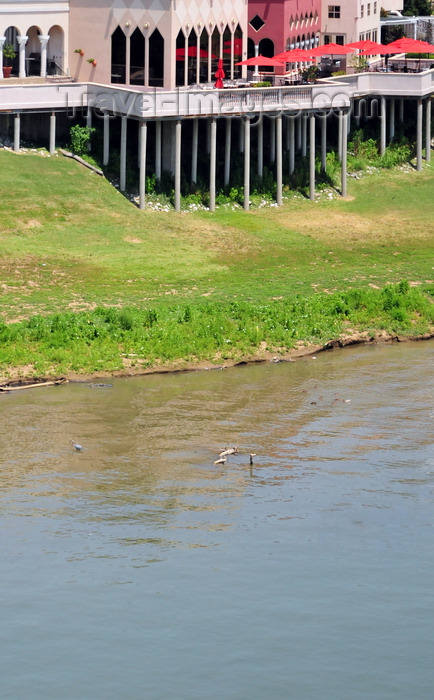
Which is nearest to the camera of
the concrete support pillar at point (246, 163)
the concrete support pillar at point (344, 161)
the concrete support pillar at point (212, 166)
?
the concrete support pillar at point (212, 166)

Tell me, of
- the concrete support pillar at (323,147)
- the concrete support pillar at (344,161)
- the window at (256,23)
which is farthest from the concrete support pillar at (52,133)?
the window at (256,23)

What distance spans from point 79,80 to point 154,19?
11.8 feet

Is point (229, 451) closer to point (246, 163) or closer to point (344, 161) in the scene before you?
point (246, 163)

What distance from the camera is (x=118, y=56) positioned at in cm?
4962

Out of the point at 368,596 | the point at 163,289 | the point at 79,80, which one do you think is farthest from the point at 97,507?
the point at 79,80

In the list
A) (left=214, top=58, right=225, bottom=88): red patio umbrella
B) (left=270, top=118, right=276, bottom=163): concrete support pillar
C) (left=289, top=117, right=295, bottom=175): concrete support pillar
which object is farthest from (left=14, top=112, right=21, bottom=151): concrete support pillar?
(left=289, top=117, right=295, bottom=175): concrete support pillar

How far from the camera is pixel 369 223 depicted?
156 ft

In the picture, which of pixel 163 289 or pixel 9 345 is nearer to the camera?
pixel 9 345

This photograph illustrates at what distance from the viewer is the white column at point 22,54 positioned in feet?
162

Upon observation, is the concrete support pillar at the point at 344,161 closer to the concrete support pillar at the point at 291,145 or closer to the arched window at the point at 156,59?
the concrete support pillar at the point at 291,145

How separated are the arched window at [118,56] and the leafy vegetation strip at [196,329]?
548 inches

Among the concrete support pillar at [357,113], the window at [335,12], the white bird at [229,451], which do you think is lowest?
the white bird at [229,451]

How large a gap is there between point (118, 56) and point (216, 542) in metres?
28.4

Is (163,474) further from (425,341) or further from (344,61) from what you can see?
(344,61)
